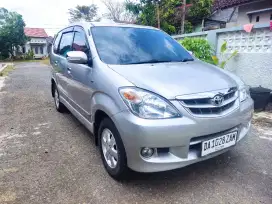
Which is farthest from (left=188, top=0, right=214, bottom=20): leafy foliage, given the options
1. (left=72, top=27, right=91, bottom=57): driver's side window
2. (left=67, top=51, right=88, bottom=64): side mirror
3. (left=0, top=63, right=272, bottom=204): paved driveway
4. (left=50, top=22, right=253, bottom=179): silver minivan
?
(left=67, top=51, right=88, bottom=64): side mirror

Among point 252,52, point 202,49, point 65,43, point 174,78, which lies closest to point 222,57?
point 202,49

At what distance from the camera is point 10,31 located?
32.2m

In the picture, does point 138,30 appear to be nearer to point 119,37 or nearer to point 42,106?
point 119,37

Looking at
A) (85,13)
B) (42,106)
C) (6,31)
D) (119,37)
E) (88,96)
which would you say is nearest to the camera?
(88,96)

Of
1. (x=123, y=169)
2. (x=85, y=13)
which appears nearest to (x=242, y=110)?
(x=123, y=169)

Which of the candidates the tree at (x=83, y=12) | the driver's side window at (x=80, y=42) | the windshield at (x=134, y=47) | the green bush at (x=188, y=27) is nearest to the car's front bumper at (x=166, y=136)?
the windshield at (x=134, y=47)

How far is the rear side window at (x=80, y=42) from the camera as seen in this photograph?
318cm

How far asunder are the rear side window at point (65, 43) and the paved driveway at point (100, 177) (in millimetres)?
1509

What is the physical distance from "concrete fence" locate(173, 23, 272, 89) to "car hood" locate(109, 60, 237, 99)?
298cm

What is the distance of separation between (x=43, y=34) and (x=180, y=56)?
47351 mm

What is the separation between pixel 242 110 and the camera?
2.55 metres

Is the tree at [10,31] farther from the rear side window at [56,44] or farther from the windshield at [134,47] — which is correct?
the windshield at [134,47]

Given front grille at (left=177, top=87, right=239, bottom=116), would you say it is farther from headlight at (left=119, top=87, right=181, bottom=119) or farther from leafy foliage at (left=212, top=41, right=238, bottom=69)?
leafy foliage at (left=212, top=41, right=238, bottom=69)

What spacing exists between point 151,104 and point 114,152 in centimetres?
73
